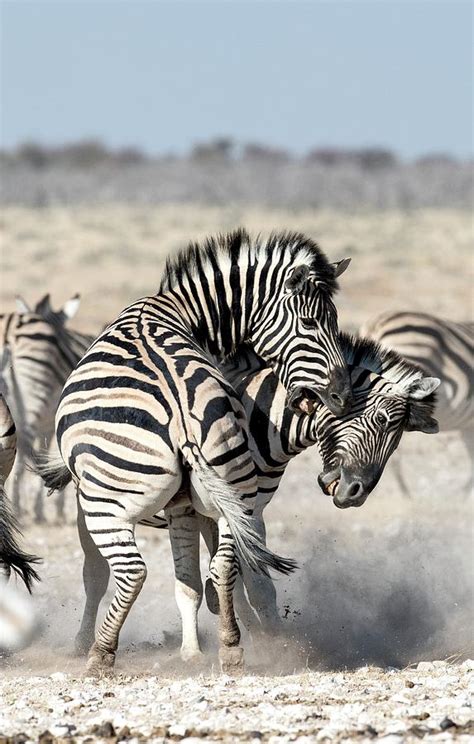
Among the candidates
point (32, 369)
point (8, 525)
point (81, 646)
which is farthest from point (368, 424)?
point (32, 369)

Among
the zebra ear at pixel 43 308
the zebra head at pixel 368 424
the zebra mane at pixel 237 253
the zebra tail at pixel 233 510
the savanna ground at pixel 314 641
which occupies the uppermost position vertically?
the zebra mane at pixel 237 253

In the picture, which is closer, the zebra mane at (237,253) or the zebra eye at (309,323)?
the zebra eye at (309,323)

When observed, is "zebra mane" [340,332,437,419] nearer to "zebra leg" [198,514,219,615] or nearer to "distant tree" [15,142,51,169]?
"zebra leg" [198,514,219,615]

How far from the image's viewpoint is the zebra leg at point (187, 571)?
21.0 ft

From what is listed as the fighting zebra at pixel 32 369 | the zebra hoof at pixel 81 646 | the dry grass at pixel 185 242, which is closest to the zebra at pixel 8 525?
the zebra hoof at pixel 81 646

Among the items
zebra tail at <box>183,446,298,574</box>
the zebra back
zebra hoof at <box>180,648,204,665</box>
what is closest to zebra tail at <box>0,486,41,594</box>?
zebra hoof at <box>180,648,204,665</box>

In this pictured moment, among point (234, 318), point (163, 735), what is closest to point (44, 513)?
point (234, 318)

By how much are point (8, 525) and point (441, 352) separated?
21.5 feet

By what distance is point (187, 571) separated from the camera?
21.3ft

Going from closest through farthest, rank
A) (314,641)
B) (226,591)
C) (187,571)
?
(226,591), (187,571), (314,641)

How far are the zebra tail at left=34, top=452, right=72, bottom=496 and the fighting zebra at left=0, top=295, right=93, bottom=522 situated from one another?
4.63 metres

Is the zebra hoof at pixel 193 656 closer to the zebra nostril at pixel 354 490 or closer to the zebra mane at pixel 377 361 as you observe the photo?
the zebra nostril at pixel 354 490

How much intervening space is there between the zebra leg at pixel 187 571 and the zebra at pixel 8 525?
2.40 feet

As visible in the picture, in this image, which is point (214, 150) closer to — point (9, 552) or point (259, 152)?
point (259, 152)
